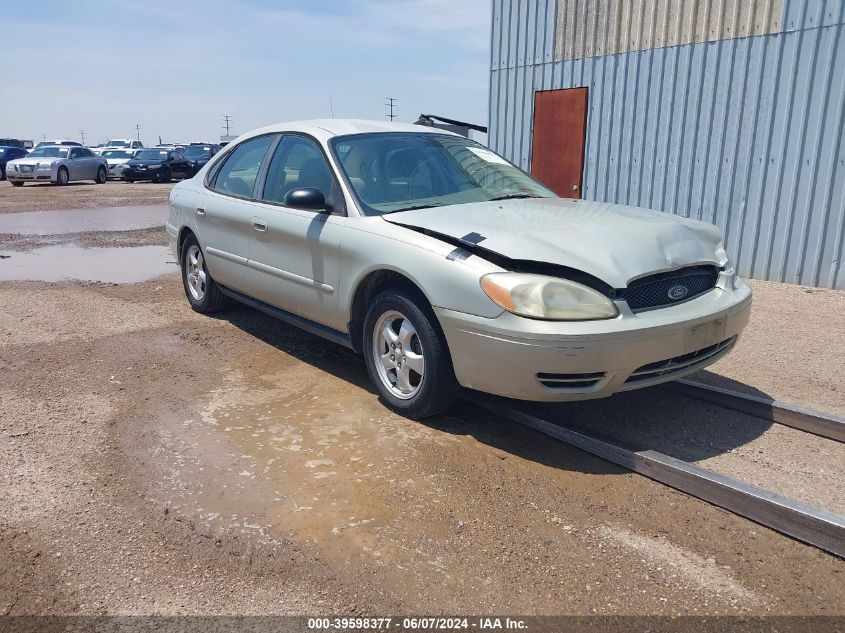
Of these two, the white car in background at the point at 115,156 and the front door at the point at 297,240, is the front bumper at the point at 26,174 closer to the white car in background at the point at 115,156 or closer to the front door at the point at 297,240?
the white car in background at the point at 115,156

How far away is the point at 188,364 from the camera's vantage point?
202 inches

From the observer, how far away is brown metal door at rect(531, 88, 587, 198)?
10141 mm

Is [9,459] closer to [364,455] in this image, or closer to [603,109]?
[364,455]

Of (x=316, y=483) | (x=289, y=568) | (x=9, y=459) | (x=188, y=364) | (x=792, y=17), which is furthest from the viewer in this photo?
(x=792, y=17)

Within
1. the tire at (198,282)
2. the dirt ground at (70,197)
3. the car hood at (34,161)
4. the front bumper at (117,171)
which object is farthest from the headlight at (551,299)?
the front bumper at (117,171)

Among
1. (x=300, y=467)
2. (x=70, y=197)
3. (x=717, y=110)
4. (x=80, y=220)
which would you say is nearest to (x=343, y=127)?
(x=300, y=467)

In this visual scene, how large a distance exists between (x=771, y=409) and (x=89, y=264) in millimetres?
8562

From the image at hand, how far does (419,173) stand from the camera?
15.2 feet

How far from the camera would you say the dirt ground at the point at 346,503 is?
100 inches

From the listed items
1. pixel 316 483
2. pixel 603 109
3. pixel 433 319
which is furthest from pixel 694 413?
pixel 603 109

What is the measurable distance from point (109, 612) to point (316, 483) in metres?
1.10

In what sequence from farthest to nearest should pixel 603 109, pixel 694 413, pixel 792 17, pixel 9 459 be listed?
pixel 603 109 → pixel 792 17 → pixel 694 413 → pixel 9 459

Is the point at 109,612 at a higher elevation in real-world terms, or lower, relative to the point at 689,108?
lower

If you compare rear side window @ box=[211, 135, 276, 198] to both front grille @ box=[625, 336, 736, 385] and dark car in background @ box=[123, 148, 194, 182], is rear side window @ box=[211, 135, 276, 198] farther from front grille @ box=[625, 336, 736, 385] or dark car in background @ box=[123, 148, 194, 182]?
dark car in background @ box=[123, 148, 194, 182]
